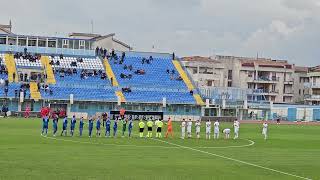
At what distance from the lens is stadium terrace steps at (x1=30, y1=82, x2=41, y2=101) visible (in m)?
76.0

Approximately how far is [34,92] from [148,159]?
162ft

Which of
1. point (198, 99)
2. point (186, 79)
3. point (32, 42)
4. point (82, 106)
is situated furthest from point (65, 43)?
point (198, 99)

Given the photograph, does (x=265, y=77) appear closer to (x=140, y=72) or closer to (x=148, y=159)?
(x=140, y=72)

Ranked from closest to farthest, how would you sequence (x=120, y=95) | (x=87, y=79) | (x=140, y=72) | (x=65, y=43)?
(x=120, y=95) → (x=87, y=79) → (x=140, y=72) → (x=65, y=43)

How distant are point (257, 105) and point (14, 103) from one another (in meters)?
38.6

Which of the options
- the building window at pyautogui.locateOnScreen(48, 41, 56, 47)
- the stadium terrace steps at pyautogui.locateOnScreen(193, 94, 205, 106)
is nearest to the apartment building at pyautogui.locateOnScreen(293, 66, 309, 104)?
the stadium terrace steps at pyautogui.locateOnScreen(193, 94, 205, 106)

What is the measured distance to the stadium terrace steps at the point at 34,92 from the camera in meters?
76.0

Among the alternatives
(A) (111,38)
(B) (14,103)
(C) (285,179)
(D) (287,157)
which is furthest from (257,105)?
(C) (285,179)

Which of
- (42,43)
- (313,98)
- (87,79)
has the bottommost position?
(313,98)

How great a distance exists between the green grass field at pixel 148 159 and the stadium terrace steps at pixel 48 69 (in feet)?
126

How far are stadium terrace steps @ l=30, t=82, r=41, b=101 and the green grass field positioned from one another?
107ft

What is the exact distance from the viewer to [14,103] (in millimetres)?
75438

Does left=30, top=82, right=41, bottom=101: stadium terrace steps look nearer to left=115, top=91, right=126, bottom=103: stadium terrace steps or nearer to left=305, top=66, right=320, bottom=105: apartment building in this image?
left=115, top=91, right=126, bottom=103: stadium terrace steps

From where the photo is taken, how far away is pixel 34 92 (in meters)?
77.4
